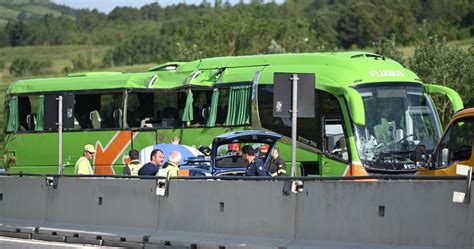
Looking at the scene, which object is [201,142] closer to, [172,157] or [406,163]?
[406,163]

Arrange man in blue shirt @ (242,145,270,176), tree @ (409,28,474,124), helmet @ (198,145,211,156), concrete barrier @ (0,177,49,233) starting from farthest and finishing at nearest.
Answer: tree @ (409,28,474,124)
helmet @ (198,145,211,156)
concrete barrier @ (0,177,49,233)
man in blue shirt @ (242,145,270,176)

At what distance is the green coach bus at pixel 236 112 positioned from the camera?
2364 cm

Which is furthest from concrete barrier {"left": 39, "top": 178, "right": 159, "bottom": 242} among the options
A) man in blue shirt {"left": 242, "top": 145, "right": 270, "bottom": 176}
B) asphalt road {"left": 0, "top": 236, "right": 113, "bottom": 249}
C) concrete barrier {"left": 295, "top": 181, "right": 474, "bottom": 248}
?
concrete barrier {"left": 295, "top": 181, "right": 474, "bottom": 248}

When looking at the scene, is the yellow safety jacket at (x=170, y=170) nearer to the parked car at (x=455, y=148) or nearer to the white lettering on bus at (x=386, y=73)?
the parked car at (x=455, y=148)

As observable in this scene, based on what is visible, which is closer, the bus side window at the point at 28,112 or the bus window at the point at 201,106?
the bus window at the point at 201,106

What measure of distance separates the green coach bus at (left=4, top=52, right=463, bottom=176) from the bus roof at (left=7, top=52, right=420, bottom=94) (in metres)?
0.03

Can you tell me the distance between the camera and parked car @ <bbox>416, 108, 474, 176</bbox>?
15422 millimetres

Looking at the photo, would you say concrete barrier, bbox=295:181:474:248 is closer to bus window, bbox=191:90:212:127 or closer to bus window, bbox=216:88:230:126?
bus window, bbox=216:88:230:126

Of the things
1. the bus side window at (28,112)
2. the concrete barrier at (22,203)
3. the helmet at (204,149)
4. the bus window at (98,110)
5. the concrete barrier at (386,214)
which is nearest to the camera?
the concrete barrier at (386,214)

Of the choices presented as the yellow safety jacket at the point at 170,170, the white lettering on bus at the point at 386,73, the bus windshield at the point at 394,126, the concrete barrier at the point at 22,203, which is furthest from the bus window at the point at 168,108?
the yellow safety jacket at the point at 170,170

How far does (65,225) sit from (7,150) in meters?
13.3

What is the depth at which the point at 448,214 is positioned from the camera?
39.1 feet

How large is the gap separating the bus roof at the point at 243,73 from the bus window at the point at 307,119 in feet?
1.12

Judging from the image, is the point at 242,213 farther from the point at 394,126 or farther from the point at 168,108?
the point at 168,108
